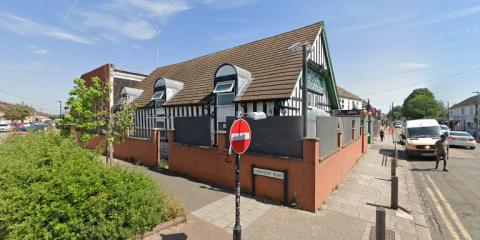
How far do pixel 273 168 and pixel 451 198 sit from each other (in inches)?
245

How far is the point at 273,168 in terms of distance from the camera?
6.80 metres

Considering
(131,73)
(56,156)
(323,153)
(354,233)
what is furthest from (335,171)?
(131,73)

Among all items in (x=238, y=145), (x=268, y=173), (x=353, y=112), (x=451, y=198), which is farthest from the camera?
(x=353, y=112)

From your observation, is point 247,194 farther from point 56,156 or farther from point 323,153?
point 56,156

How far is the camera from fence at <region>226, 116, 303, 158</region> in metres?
6.39

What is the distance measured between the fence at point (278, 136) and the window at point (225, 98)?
355 cm

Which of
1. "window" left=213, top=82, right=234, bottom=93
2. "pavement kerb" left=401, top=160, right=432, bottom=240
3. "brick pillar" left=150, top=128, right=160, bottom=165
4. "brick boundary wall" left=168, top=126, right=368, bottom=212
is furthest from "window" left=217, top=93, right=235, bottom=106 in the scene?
"pavement kerb" left=401, top=160, right=432, bottom=240

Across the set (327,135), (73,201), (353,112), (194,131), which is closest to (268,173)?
(327,135)

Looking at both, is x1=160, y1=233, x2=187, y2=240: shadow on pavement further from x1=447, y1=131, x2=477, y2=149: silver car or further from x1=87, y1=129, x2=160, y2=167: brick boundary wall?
x1=447, y1=131, x2=477, y2=149: silver car

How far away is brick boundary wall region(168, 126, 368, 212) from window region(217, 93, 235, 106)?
2638 mm

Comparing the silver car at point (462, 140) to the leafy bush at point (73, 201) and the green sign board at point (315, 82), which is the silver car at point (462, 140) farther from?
the leafy bush at point (73, 201)

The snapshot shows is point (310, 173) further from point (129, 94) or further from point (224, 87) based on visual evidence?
point (129, 94)

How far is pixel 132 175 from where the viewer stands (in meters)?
5.19

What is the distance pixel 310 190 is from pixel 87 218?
5040 millimetres
